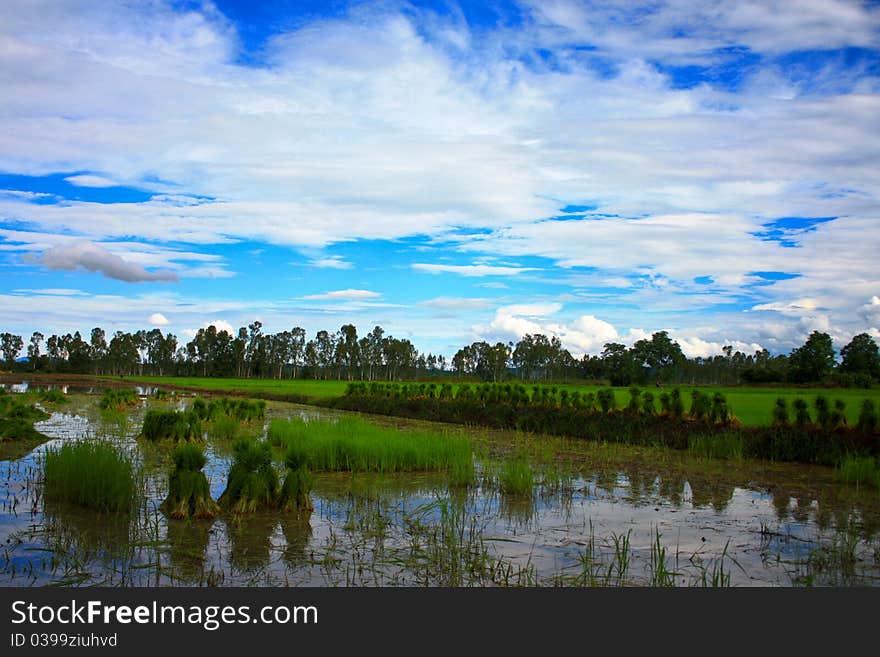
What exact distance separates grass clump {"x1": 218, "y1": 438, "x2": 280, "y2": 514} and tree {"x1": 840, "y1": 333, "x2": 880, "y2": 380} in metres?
56.4

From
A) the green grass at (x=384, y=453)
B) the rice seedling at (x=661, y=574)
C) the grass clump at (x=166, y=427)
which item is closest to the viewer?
the rice seedling at (x=661, y=574)

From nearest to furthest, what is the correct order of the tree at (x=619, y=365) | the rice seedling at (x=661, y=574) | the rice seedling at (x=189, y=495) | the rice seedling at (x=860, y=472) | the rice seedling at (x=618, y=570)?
1. the rice seedling at (x=661, y=574)
2. the rice seedling at (x=618, y=570)
3. the rice seedling at (x=189, y=495)
4. the rice seedling at (x=860, y=472)
5. the tree at (x=619, y=365)

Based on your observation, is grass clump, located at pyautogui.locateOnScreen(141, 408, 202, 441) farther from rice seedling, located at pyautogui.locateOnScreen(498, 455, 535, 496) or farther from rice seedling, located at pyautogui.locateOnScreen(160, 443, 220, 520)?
rice seedling, located at pyautogui.locateOnScreen(498, 455, 535, 496)

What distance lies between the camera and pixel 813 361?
200 feet

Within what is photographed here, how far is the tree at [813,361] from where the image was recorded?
2341 inches

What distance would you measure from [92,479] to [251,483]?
2012 millimetres

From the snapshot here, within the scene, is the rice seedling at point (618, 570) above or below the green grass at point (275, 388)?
below

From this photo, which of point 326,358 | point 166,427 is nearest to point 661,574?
point 166,427

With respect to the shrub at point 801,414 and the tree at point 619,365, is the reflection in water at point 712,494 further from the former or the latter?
the tree at point 619,365

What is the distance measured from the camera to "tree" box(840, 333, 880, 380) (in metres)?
57.7

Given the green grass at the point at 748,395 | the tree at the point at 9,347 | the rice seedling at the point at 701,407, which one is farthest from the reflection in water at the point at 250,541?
the tree at the point at 9,347

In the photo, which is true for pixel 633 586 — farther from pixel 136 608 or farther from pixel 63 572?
pixel 63 572

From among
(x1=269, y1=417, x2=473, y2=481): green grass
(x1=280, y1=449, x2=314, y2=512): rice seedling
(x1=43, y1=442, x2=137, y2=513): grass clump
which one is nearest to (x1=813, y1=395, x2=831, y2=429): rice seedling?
(x1=269, y1=417, x2=473, y2=481): green grass

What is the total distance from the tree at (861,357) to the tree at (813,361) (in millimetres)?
1785
